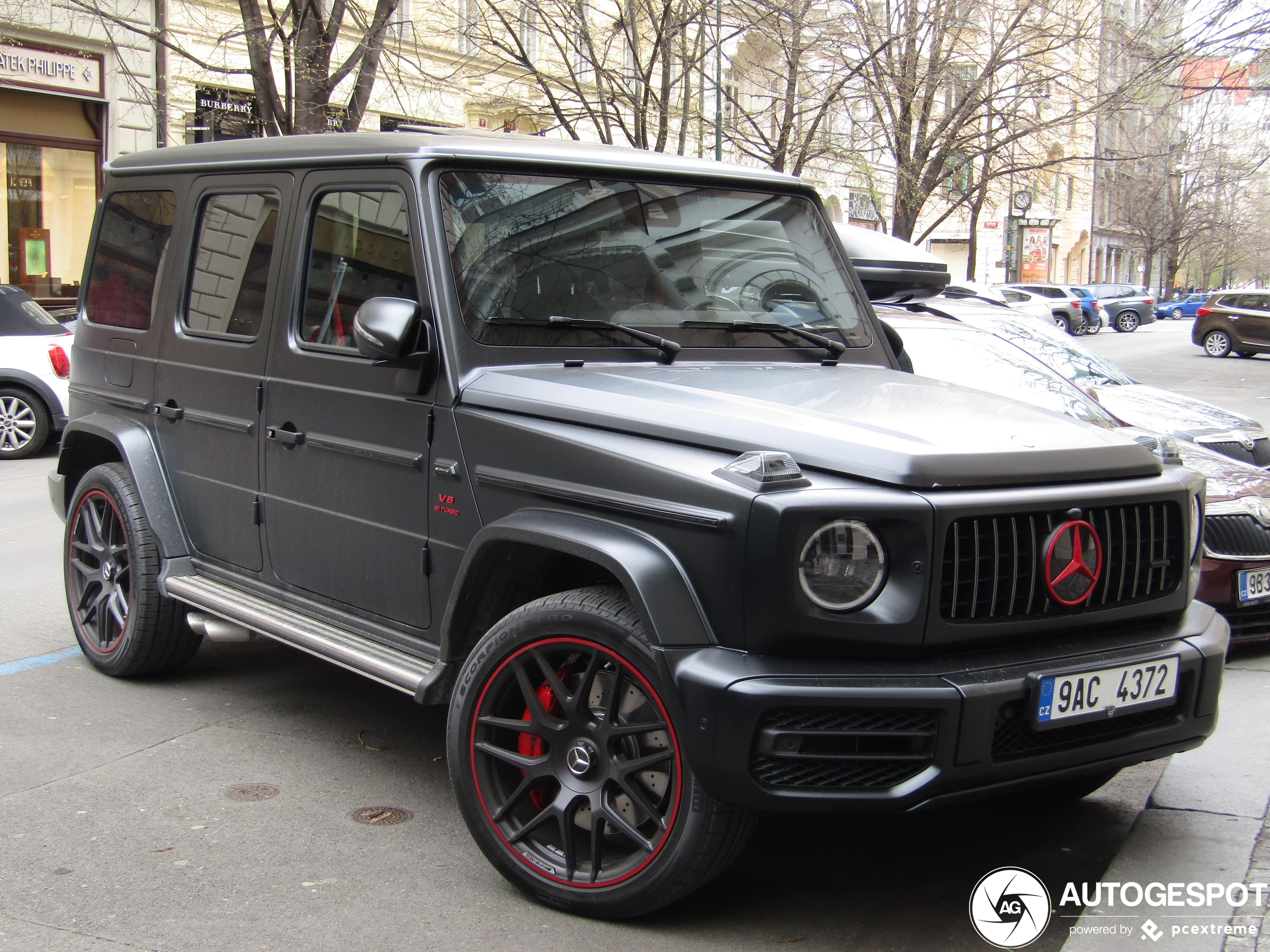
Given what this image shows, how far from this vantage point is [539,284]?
4.00 meters

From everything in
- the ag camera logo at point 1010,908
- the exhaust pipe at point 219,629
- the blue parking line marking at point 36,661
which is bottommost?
the blue parking line marking at point 36,661

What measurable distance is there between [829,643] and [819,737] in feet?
0.69

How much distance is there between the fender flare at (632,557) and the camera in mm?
3018

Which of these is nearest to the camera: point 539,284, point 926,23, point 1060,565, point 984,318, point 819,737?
point 819,737

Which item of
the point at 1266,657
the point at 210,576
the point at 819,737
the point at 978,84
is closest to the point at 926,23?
the point at 978,84

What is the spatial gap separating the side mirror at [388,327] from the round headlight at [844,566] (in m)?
1.42

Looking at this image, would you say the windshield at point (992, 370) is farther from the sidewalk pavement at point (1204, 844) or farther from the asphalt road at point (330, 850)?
the asphalt road at point (330, 850)

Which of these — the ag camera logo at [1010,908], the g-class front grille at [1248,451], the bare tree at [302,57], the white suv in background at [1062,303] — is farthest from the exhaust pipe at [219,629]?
the white suv in background at [1062,303]

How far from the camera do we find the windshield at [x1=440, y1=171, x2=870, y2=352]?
3.96m

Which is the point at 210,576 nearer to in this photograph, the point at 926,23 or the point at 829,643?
the point at 829,643

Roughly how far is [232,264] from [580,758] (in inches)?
97.1

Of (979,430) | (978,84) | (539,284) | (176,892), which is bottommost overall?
(176,892)

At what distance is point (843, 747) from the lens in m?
2.95

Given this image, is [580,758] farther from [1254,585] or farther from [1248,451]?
[1248,451]
